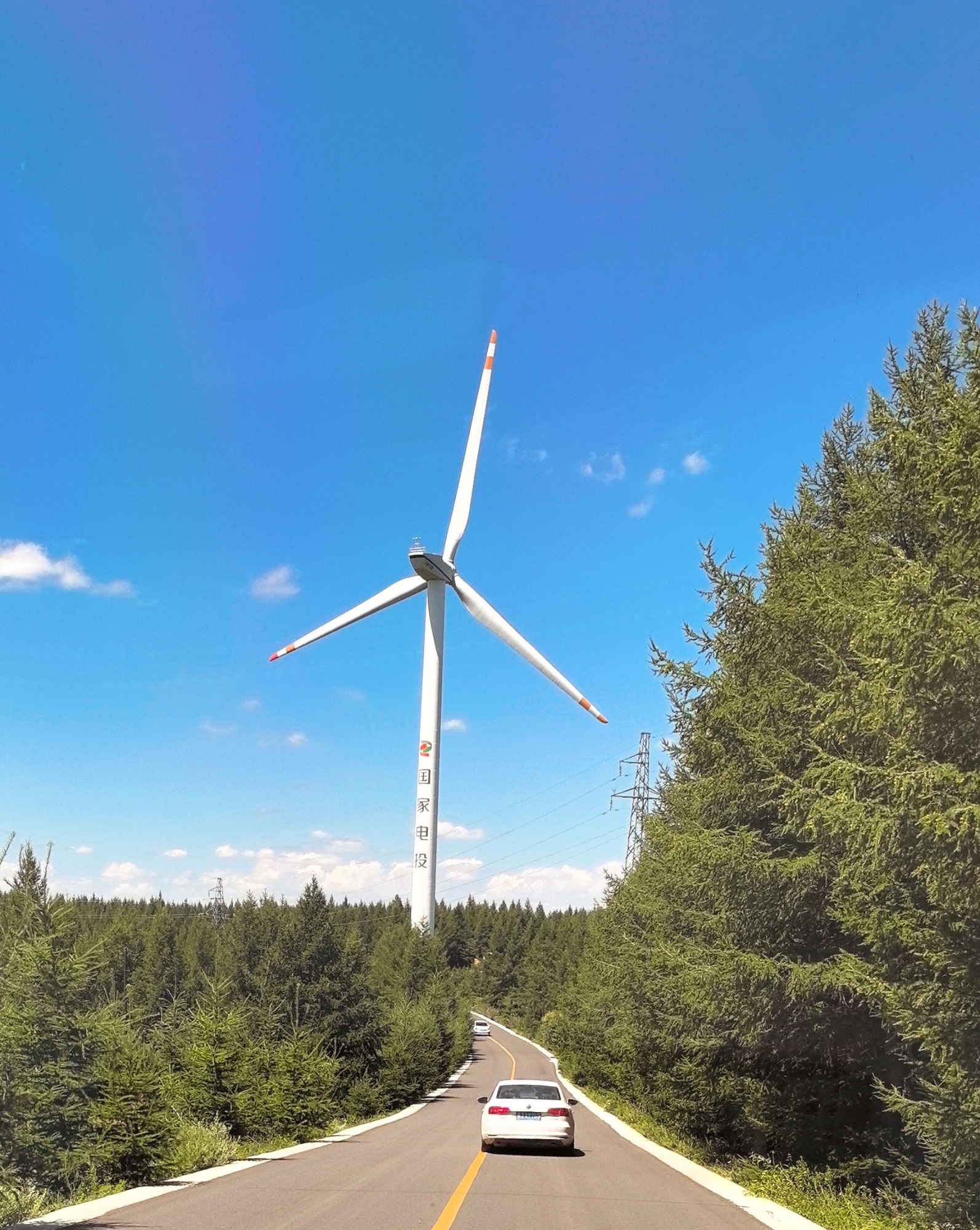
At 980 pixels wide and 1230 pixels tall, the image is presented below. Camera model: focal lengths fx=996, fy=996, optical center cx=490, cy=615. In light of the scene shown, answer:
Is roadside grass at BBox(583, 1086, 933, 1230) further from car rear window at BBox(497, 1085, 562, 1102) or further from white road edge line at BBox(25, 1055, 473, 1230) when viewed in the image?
white road edge line at BBox(25, 1055, 473, 1230)

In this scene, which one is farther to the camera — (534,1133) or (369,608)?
(369,608)

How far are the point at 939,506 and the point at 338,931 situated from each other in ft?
129

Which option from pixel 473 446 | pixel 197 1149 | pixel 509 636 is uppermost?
pixel 473 446

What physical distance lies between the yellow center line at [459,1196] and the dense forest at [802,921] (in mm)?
4147

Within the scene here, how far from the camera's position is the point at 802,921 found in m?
16.7

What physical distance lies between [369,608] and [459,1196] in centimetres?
4774

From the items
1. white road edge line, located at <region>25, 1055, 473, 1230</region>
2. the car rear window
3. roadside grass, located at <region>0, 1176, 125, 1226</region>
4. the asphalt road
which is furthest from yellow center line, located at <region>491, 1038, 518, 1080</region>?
roadside grass, located at <region>0, 1176, 125, 1226</region>

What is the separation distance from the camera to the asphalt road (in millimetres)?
10352

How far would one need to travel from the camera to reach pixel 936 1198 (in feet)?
36.4

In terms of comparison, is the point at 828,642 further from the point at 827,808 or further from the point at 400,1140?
the point at 400,1140

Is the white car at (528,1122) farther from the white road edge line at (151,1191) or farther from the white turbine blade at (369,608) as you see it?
the white turbine blade at (369,608)

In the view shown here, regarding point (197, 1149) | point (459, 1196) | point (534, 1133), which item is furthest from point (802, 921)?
point (197, 1149)

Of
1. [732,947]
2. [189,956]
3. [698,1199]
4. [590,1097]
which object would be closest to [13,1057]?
[698,1199]

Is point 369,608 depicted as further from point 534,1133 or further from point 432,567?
point 534,1133
